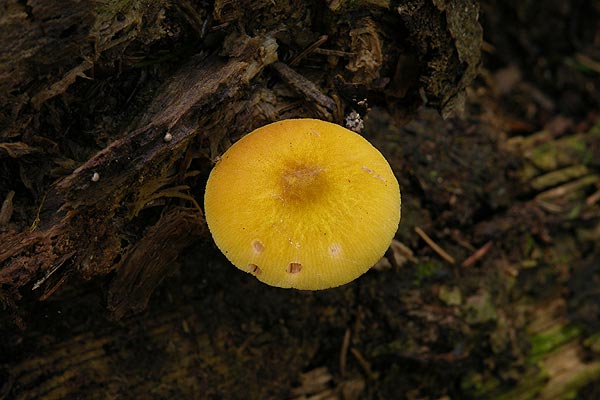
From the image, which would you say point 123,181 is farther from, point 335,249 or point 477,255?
point 477,255

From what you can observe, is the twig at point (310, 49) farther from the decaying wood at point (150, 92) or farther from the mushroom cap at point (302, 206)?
the mushroom cap at point (302, 206)

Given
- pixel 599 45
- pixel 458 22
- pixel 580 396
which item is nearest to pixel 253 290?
pixel 458 22

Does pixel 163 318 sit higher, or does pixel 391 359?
pixel 163 318

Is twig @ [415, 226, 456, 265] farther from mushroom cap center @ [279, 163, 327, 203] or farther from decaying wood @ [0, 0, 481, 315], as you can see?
mushroom cap center @ [279, 163, 327, 203]

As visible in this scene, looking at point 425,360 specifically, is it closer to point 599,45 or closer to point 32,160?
point 32,160

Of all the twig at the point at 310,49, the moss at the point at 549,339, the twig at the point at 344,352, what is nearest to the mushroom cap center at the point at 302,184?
the twig at the point at 310,49

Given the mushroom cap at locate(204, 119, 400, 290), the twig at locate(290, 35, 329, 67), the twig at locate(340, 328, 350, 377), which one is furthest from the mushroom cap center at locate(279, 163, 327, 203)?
the twig at locate(340, 328, 350, 377)
